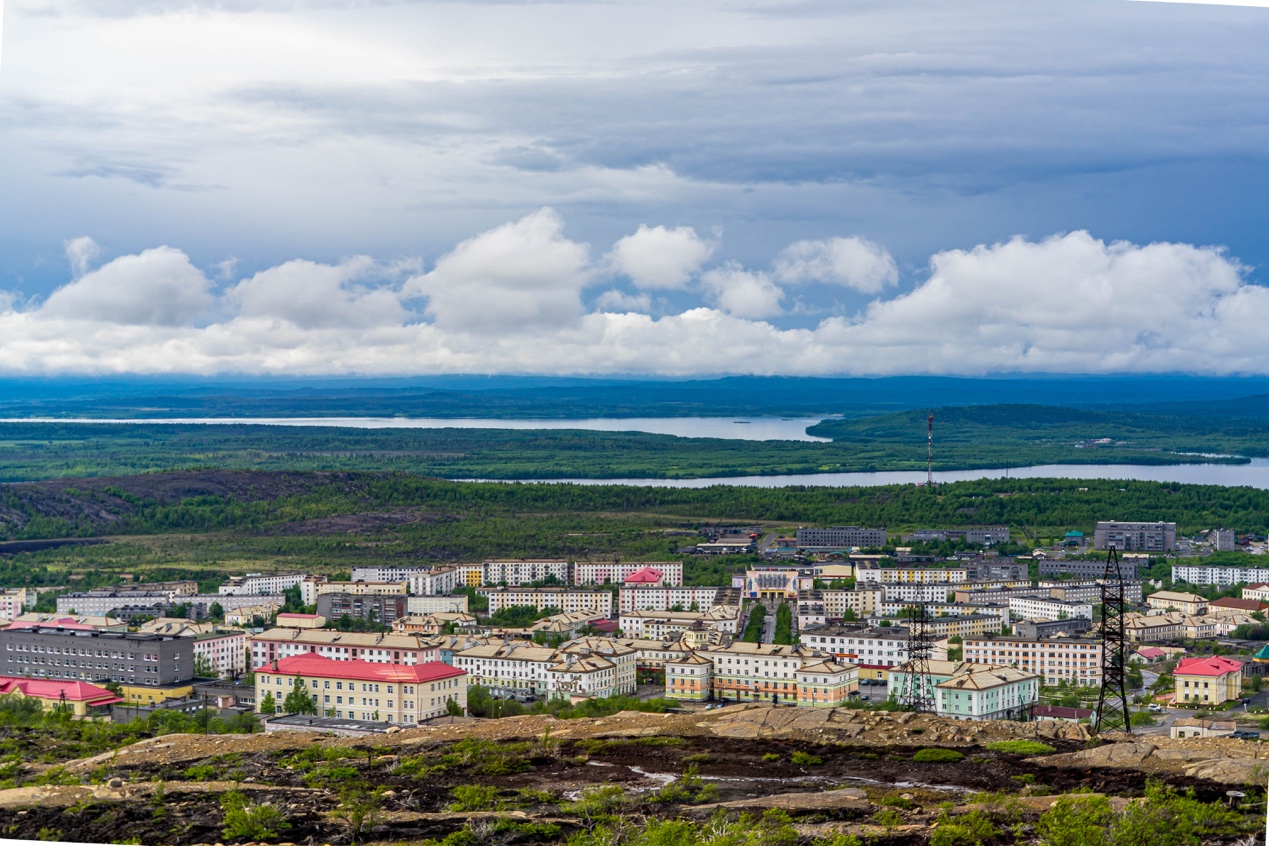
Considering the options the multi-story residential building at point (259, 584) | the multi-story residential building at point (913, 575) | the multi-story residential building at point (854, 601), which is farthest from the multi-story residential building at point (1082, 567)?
the multi-story residential building at point (259, 584)

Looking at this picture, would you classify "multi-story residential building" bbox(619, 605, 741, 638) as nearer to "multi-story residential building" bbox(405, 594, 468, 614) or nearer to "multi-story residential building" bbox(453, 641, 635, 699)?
"multi-story residential building" bbox(405, 594, 468, 614)

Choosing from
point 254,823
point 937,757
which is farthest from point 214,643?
point 937,757

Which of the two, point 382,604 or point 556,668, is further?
point 382,604

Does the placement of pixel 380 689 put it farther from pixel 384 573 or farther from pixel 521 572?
pixel 521 572

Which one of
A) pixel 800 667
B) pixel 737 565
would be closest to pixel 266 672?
pixel 800 667

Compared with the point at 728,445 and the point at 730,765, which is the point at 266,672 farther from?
the point at 728,445

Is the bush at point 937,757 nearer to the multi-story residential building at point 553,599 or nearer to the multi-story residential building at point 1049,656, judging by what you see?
the multi-story residential building at point 1049,656
